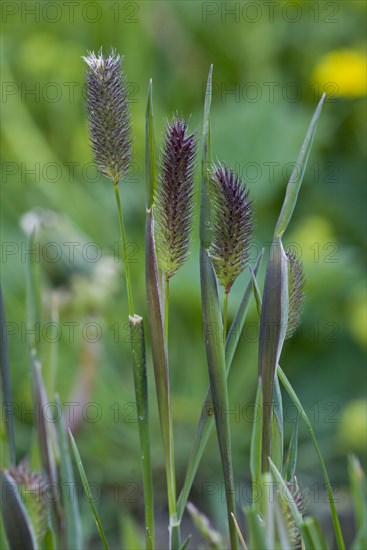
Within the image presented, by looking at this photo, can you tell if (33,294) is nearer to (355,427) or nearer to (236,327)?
(236,327)

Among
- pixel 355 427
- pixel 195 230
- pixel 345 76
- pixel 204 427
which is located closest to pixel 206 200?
pixel 204 427

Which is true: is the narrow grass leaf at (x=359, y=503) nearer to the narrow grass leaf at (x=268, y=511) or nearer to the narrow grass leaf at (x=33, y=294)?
the narrow grass leaf at (x=268, y=511)

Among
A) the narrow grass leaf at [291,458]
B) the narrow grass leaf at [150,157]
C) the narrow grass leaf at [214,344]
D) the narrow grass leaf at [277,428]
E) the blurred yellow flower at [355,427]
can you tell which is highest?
the narrow grass leaf at [150,157]

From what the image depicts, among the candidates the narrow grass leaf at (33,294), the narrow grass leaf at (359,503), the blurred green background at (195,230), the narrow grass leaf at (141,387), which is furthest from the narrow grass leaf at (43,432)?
the blurred green background at (195,230)

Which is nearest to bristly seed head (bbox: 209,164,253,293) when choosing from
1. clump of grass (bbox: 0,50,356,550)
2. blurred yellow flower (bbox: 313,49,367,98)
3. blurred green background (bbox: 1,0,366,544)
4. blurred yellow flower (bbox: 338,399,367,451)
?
clump of grass (bbox: 0,50,356,550)

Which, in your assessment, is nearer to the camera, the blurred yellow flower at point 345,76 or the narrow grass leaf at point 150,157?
the narrow grass leaf at point 150,157

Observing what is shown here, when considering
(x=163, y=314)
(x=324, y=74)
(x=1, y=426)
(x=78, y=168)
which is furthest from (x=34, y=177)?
(x=163, y=314)

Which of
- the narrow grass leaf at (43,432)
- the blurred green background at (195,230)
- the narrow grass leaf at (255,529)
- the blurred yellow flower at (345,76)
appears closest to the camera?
the narrow grass leaf at (255,529)
